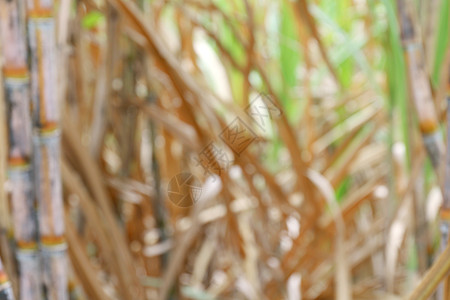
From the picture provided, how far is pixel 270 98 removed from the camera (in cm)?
59

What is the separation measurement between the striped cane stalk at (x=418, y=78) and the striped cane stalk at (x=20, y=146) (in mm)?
224

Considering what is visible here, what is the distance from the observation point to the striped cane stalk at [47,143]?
323mm

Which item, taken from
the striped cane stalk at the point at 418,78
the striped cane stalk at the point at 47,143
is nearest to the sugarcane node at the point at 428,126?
the striped cane stalk at the point at 418,78

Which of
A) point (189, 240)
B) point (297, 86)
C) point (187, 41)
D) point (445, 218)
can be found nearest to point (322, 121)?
point (297, 86)

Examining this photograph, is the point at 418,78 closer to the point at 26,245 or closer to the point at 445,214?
the point at 445,214

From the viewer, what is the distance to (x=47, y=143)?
1.11 ft

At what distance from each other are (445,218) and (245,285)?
0.31 metres

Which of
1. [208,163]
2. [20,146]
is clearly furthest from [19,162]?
[208,163]

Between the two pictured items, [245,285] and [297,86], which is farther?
[297,86]

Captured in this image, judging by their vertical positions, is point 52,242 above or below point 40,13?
below

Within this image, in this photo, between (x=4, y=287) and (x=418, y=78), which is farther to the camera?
(x=418, y=78)

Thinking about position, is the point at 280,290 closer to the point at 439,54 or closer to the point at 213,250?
the point at 213,250

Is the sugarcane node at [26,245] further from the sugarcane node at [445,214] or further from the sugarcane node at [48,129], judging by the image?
the sugarcane node at [445,214]

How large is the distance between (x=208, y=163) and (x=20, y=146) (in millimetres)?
154
